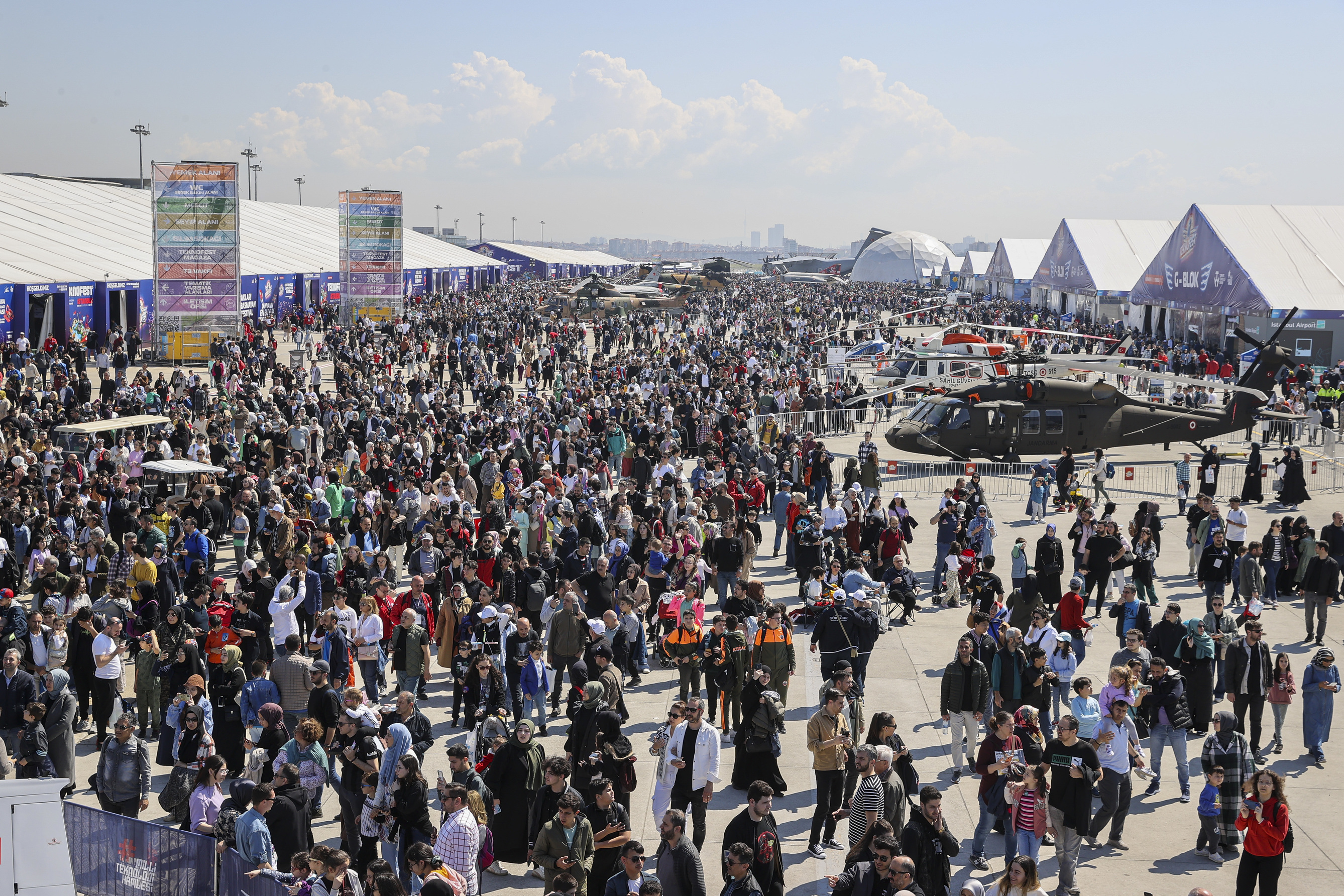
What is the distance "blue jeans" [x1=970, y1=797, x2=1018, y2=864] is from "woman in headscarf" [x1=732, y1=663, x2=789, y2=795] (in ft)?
5.47

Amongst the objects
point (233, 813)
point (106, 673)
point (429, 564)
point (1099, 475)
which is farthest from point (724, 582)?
point (1099, 475)

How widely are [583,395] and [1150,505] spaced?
1488cm

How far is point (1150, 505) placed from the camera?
1599 cm

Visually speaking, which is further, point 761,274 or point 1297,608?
point 761,274

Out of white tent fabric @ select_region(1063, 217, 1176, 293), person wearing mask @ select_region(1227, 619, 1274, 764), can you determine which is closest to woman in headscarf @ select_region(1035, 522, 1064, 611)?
person wearing mask @ select_region(1227, 619, 1274, 764)

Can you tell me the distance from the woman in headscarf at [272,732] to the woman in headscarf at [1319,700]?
28.9ft

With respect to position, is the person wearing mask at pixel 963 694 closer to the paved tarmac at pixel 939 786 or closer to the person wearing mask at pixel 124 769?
the paved tarmac at pixel 939 786

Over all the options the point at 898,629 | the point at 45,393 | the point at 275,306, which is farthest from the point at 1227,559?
the point at 275,306

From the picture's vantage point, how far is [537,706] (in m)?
10.6

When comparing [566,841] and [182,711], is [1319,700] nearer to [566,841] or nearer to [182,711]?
[566,841]

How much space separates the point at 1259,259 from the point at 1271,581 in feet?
90.2

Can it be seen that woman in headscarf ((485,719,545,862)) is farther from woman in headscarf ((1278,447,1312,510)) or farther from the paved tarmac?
woman in headscarf ((1278,447,1312,510))

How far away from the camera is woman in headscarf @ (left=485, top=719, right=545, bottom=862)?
26.2 ft

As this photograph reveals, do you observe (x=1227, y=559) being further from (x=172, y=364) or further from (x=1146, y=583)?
(x=172, y=364)
